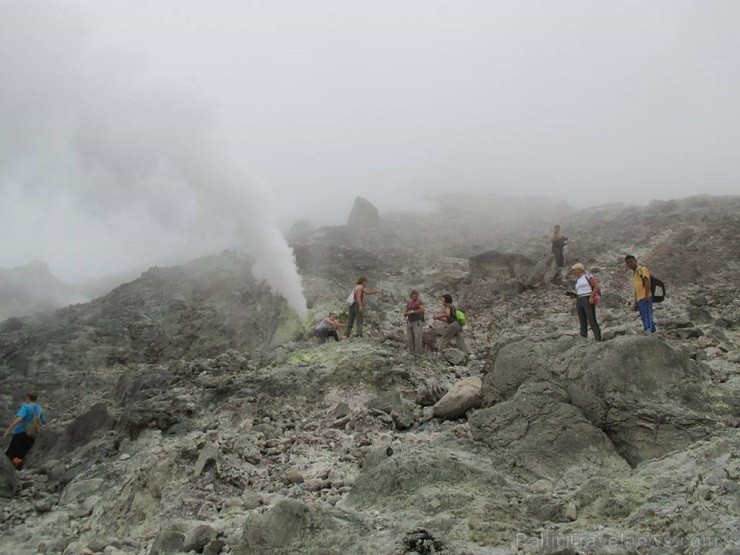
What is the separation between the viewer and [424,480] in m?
6.46

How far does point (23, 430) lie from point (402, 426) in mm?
8035

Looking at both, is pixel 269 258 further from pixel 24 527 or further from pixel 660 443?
pixel 660 443

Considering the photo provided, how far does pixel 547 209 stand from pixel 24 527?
125 ft

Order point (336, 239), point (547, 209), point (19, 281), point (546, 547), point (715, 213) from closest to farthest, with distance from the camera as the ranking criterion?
1. point (546, 547)
2. point (715, 213)
3. point (336, 239)
4. point (547, 209)
5. point (19, 281)

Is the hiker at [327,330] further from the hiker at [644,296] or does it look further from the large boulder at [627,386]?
the hiker at [644,296]

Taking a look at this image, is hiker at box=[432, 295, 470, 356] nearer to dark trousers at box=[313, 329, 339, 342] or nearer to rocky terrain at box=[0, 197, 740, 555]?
rocky terrain at box=[0, 197, 740, 555]

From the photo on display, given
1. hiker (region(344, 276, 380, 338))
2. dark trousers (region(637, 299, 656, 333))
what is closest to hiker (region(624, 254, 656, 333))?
dark trousers (region(637, 299, 656, 333))

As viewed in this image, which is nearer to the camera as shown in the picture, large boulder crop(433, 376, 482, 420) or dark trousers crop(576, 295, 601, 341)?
large boulder crop(433, 376, 482, 420)

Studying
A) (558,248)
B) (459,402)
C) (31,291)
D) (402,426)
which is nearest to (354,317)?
(402,426)

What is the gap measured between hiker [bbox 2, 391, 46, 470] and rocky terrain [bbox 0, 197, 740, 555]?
14.5 inches

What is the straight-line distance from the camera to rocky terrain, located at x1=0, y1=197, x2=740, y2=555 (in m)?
5.56

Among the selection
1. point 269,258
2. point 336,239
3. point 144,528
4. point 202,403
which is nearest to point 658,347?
point 144,528

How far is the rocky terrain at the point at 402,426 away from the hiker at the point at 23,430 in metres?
0.37

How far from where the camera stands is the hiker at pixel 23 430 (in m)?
11.9
